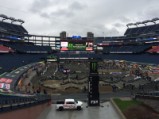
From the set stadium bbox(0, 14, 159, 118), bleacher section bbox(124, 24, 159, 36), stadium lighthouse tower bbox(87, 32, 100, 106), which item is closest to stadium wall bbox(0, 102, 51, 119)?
stadium lighthouse tower bbox(87, 32, 100, 106)

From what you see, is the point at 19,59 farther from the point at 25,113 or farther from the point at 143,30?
the point at 25,113

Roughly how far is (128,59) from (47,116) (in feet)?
351

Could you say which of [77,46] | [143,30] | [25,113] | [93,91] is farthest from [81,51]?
[25,113]

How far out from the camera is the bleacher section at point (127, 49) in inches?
5477

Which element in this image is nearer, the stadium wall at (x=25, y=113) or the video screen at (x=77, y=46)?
the stadium wall at (x=25, y=113)

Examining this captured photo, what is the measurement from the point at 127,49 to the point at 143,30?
1433cm

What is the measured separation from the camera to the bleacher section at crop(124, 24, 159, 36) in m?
145

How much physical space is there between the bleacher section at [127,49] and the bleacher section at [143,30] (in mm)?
8340

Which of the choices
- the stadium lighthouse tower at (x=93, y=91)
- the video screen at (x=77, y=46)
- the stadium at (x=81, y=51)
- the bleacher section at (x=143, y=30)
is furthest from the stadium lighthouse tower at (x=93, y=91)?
the bleacher section at (x=143, y=30)

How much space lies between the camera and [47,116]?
31031mm

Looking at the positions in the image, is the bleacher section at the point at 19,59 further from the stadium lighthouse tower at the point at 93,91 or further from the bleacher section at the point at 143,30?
the stadium lighthouse tower at the point at 93,91

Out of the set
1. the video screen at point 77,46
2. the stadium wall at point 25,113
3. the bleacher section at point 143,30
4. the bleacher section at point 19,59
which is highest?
the bleacher section at point 143,30

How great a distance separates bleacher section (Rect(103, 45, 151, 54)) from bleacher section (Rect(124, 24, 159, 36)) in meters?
8.34

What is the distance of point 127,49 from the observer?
14738 cm
